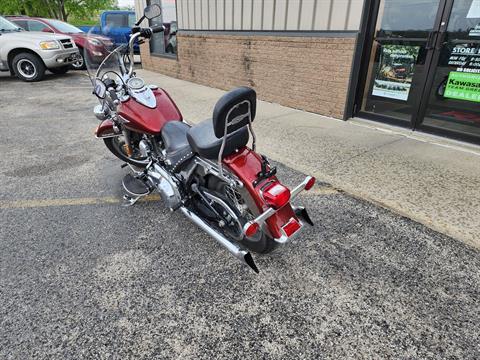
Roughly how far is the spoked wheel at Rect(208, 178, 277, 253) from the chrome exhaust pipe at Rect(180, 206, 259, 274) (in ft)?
0.40

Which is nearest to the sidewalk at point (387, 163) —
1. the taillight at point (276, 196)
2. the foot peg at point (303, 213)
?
the foot peg at point (303, 213)

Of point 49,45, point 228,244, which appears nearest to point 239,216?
point 228,244

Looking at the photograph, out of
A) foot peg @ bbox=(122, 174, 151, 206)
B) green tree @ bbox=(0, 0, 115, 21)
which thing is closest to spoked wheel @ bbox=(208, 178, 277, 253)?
foot peg @ bbox=(122, 174, 151, 206)

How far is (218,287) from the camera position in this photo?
2.33m

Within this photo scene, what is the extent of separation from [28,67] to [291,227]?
10.8m

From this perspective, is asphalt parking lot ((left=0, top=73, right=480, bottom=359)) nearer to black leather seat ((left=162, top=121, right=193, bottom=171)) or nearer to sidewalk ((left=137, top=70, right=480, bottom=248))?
sidewalk ((left=137, top=70, right=480, bottom=248))

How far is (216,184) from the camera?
2617 millimetres

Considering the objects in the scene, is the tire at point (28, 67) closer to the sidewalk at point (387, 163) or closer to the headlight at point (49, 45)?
the headlight at point (49, 45)

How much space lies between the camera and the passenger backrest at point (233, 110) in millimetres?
2066

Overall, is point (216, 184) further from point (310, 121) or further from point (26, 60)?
point (26, 60)

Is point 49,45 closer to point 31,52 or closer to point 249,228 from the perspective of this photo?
Result: point 31,52

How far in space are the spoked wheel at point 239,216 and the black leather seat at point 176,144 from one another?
0.31 m

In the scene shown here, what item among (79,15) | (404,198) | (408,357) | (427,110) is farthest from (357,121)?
(79,15)

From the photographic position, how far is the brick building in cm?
449
